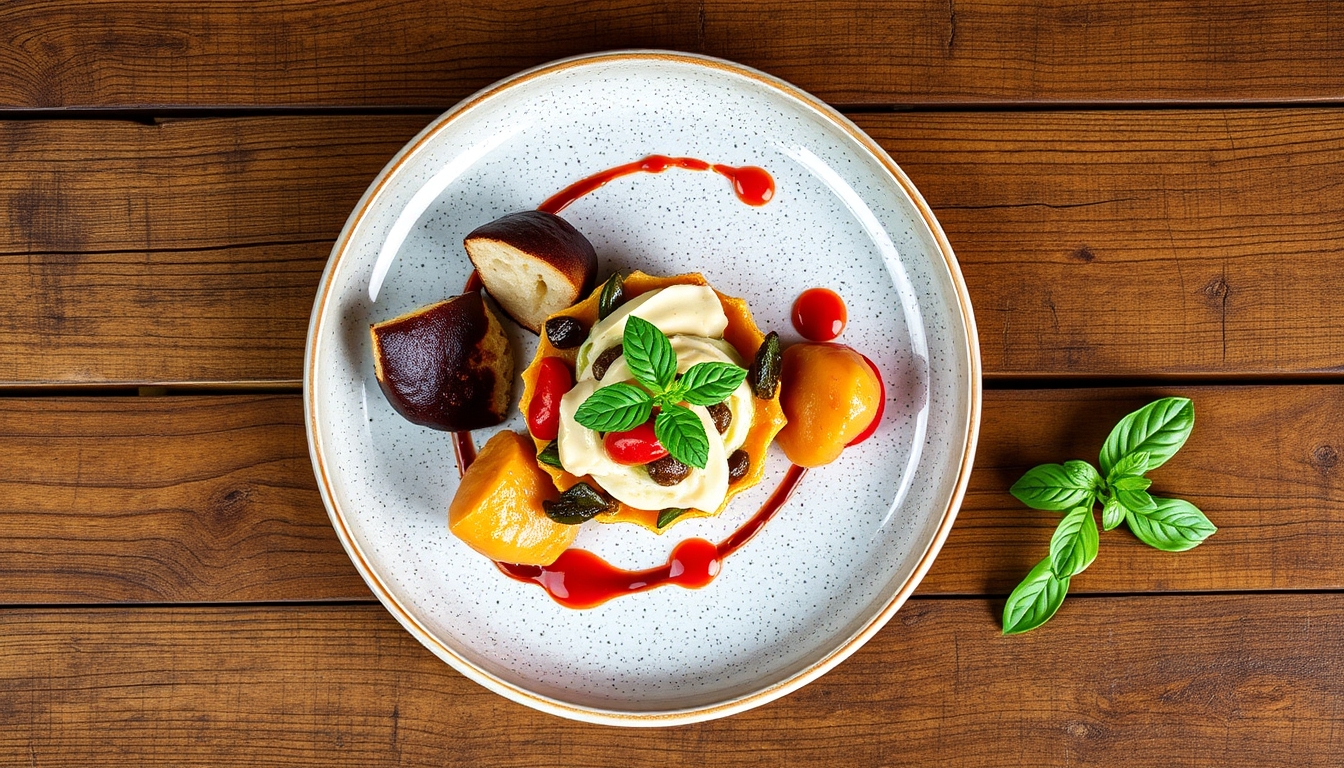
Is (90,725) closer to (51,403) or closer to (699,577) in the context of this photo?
(51,403)

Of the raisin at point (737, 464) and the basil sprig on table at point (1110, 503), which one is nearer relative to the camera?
the raisin at point (737, 464)

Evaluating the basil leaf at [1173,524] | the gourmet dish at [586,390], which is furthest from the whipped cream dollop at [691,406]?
the basil leaf at [1173,524]

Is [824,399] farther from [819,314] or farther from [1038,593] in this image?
[1038,593]

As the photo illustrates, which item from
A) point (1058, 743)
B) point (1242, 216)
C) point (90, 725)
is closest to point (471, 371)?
point (90, 725)

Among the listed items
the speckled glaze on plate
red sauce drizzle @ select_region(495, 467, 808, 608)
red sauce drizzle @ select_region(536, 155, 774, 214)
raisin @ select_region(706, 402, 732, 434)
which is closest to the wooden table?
the speckled glaze on plate

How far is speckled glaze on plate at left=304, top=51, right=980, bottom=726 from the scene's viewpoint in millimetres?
2695

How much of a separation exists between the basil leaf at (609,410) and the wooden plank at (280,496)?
48.3 inches

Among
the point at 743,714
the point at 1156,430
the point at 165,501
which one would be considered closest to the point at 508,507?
the point at 743,714

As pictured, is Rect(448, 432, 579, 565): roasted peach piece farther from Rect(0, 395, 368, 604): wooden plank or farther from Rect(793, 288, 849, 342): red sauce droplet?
Rect(793, 288, 849, 342): red sauce droplet

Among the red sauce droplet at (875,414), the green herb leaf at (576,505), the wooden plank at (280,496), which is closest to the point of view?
the green herb leaf at (576,505)

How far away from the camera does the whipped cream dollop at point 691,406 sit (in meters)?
2.40

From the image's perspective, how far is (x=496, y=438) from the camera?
8.71ft

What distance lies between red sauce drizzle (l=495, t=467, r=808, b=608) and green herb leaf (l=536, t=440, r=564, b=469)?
419 millimetres

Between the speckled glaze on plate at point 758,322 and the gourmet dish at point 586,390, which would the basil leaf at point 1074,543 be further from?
the gourmet dish at point 586,390
